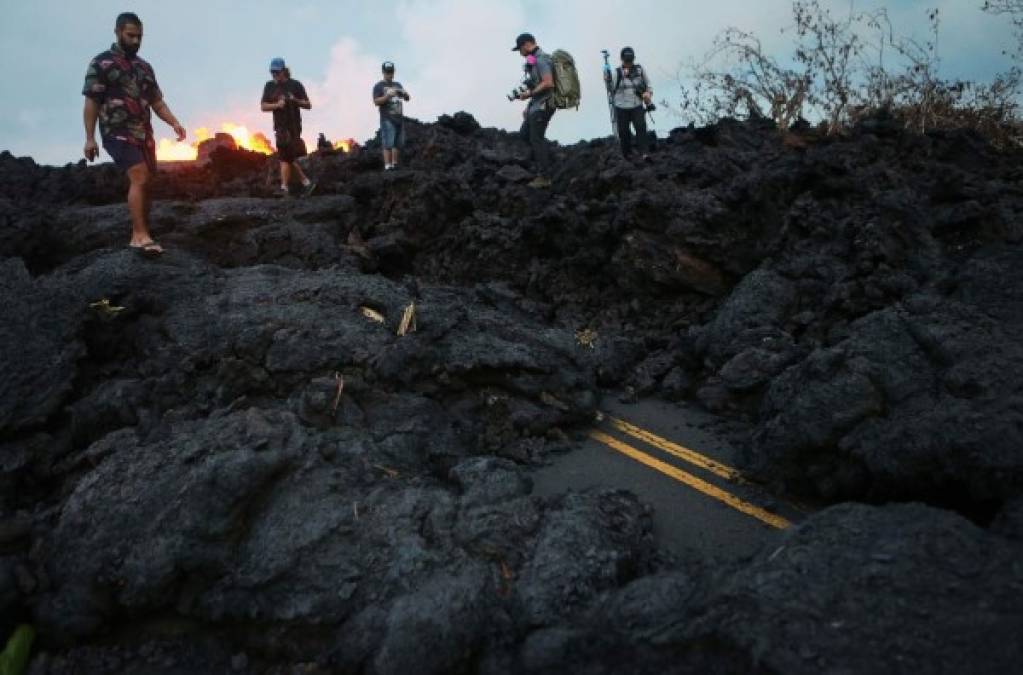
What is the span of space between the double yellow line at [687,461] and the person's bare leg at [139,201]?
5614 millimetres

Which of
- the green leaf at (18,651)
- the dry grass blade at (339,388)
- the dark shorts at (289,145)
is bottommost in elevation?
the green leaf at (18,651)

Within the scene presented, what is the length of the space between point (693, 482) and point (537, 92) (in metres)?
7.57

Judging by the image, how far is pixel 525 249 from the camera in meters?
9.52

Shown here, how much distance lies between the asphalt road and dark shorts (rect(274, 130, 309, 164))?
740 centimetres

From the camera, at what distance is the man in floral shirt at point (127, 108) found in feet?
21.2

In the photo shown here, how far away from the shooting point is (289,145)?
413 inches

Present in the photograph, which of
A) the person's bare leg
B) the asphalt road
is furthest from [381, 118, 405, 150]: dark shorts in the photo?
the asphalt road

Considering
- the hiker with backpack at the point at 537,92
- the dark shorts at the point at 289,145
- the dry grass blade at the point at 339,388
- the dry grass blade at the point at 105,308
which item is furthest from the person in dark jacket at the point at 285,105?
the dry grass blade at the point at 339,388

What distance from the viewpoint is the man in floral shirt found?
6.46 m

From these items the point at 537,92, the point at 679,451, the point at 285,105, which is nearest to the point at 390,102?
the point at 285,105

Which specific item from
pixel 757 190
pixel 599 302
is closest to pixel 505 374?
pixel 599 302

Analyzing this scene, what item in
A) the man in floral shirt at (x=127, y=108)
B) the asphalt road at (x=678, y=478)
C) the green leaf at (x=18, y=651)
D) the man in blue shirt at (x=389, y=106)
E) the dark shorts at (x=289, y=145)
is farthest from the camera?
the man in blue shirt at (x=389, y=106)

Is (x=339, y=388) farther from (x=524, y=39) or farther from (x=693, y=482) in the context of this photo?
(x=524, y=39)

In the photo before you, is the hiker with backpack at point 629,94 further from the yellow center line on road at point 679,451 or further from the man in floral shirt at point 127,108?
the man in floral shirt at point 127,108
